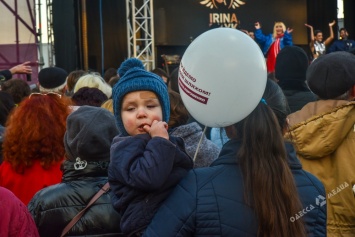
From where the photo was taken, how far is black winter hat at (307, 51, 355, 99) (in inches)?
146

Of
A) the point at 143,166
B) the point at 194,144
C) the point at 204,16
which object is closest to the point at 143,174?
the point at 143,166

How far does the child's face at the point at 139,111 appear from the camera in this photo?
105 inches

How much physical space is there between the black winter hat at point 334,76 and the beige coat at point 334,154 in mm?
108

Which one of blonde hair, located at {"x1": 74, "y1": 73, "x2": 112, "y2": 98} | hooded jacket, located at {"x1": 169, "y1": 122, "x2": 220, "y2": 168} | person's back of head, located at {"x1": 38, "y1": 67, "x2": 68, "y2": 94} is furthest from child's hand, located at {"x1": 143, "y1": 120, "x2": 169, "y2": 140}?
person's back of head, located at {"x1": 38, "y1": 67, "x2": 68, "y2": 94}

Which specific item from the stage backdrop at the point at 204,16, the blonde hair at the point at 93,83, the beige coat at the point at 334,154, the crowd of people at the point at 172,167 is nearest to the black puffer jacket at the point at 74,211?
the crowd of people at the point at 172,167

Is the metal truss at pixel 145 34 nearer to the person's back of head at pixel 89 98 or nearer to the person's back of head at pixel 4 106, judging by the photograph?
the person's back of head at pixel 4 106

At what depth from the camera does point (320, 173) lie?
142 inches

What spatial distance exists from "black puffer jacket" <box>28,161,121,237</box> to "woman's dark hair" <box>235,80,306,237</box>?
83 centimetres

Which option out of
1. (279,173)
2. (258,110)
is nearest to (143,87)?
(258,110)

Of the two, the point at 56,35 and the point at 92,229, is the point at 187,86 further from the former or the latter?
the point at 56,35

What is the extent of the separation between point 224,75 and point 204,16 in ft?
52.7

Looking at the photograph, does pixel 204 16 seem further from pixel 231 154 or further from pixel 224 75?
pixel 231 154

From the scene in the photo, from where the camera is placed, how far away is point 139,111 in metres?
2.68

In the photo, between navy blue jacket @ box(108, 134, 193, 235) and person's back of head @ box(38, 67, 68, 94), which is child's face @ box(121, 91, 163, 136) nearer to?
navy blue jacket @ box(108, 134, 193, 235)
